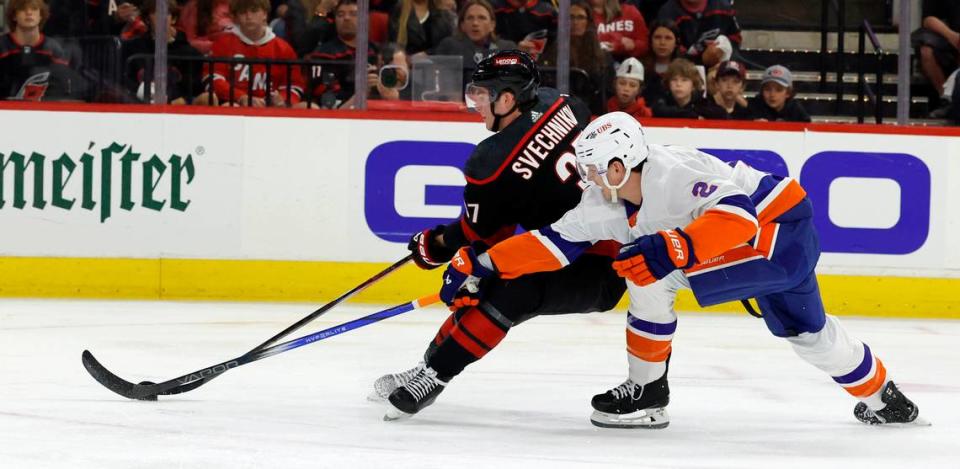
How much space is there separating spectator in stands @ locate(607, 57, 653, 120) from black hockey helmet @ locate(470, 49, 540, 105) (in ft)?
9.33

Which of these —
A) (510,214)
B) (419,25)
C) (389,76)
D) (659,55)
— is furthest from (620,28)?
(510,214)

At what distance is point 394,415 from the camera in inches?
141

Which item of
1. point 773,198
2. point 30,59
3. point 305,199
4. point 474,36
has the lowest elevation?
point 305,199

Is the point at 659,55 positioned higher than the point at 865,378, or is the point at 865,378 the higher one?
the point at 659,55

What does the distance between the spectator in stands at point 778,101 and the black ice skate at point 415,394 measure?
3346 millimetres

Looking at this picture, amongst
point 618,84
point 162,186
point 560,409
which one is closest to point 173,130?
point 162,186

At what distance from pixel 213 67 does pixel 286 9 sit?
42cm

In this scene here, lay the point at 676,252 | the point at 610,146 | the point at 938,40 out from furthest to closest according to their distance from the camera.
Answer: the point at 938,40
the point at 610,146
the point at 676,252

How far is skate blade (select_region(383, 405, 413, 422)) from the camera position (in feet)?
11.7

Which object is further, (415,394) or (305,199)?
(305,199)

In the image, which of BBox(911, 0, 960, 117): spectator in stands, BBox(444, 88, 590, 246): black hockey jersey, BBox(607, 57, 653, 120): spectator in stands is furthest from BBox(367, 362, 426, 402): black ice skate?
BBox(911, 0, 960, 117): spectator in stands

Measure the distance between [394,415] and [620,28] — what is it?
10.9 feet

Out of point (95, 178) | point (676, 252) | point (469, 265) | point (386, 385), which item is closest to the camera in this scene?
point (676, 252)

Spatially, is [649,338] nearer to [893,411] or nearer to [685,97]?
[893,411]
